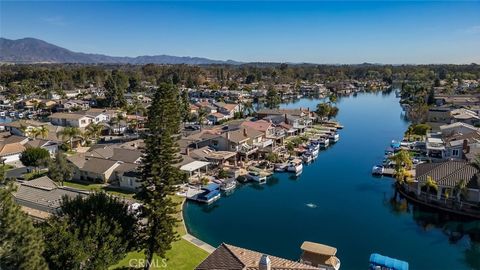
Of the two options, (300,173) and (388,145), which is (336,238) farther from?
(388,145)

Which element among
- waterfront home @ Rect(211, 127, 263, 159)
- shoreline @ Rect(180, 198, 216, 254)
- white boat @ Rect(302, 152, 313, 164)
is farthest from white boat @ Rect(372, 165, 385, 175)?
shoreline @ Rect(180, 198, 216, 254)

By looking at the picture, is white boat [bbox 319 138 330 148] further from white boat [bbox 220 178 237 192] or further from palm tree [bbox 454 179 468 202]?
palm tree [bbox 454 179 468 202]

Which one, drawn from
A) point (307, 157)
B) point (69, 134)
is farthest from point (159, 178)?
point (69, 134)

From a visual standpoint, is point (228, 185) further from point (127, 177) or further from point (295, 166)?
point (295, 166)

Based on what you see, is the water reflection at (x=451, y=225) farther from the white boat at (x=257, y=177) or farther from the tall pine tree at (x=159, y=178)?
the tall pine tree at (x=159, y=178)

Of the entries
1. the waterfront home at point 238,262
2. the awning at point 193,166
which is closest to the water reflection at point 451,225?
the waterfront home at point 238,262
